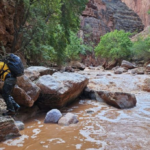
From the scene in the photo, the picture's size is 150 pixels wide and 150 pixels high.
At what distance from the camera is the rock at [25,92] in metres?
4.07

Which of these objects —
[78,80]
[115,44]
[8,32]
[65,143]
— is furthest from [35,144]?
[115,44]

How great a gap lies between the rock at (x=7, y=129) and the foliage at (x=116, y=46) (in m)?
26.4

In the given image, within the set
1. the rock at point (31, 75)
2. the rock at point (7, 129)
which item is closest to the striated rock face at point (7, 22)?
the rock at point (31, 75)

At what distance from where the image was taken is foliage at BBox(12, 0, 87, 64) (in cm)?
999

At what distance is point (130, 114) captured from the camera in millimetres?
4723

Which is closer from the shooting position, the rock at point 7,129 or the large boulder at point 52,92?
the rock at point 7,129

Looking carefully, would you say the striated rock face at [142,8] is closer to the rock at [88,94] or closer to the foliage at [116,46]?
the foliage at [116,46]

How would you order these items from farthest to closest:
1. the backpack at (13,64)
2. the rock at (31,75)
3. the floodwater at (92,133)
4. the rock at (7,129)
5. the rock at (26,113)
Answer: the rock at (31,75) → the rock at (26,113) → the backpack at (13,64) → the rock at (7,129) → the floodwater at (92,133)

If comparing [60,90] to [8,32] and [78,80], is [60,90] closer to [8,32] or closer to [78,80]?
[78,80]

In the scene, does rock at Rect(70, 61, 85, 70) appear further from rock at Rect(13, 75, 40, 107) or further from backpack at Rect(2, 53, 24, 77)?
backpack at Rect(2, 53, 24, 77)

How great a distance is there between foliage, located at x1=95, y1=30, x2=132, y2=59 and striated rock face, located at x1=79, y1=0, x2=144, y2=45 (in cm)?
1559

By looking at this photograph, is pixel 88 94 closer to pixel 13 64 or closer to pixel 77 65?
pixel 13 64

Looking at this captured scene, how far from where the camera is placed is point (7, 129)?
3000 mm

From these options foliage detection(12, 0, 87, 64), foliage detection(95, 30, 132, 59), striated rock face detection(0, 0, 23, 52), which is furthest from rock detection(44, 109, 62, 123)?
foliage detection(95, 30, 132, 59)
